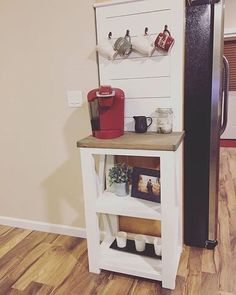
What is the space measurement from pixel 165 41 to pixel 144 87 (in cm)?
31

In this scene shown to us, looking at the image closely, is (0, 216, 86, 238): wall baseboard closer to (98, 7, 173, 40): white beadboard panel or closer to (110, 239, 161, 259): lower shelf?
(110, 239, 161, 259): lower shelf

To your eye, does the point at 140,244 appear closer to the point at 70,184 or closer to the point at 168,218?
the point at 168,218

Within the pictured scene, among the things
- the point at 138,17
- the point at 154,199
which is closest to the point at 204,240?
the point at 154,199

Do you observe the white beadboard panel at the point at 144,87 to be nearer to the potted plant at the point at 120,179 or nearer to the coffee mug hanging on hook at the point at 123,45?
the coffee mug hanging on hook at the point at 123,45

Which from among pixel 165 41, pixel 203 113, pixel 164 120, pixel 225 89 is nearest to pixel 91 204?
pixel 164 120

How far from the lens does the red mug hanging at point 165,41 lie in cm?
162

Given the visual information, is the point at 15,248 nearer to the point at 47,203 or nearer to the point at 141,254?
the point at 47,203

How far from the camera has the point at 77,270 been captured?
190 cm

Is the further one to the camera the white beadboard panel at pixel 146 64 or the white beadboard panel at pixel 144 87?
the white beadboard panel at pixel 144 87

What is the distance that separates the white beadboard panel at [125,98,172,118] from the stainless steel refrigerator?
0.17m

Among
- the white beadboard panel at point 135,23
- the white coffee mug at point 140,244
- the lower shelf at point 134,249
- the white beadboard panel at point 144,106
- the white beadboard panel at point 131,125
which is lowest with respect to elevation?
the lower shelf at point 134,249

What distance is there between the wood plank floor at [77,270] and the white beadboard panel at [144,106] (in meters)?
1.06

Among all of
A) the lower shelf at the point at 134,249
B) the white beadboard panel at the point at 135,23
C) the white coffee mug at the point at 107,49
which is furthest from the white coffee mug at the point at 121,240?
the white beadboard panel at the point at 135,23

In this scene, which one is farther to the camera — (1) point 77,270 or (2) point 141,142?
(1) point 77,270
